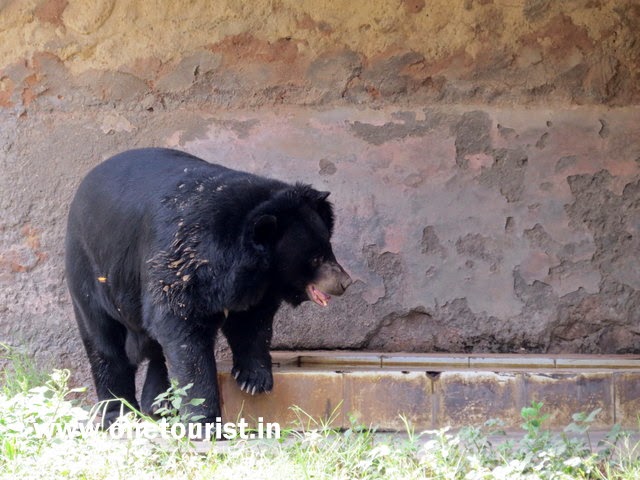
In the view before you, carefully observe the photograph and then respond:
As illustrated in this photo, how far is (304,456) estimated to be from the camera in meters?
3.79

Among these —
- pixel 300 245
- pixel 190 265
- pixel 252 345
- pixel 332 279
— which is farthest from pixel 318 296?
pixel 190 265

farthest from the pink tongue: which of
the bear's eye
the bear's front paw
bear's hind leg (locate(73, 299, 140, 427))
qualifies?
bear's hind leg (locate(73, 299, 140, 427))

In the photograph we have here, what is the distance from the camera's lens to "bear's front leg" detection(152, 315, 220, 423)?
4504 millimetres

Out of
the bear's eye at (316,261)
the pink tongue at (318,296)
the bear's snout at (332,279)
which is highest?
the bear's eye at (316,261)

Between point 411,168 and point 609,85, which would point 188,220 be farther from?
point 609,85

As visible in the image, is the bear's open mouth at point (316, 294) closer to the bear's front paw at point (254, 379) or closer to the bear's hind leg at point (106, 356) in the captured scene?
the bear's front paw at point (254, 379)

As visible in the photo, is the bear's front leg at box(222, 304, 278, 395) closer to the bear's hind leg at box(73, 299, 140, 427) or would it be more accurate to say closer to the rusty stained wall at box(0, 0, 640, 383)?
the bear's hind leg at box(73, 299, 140, 427)

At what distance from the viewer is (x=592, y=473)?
141 inches

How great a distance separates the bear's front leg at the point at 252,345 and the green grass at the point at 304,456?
2.15 feet

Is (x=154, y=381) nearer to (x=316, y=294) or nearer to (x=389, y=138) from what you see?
(x=316, y=294)

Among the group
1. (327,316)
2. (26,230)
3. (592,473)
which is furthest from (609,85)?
(26,230)

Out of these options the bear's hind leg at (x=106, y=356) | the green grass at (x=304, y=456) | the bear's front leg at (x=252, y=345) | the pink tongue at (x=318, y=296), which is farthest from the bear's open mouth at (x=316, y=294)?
the bear's hind leg at (x=106, y=356)

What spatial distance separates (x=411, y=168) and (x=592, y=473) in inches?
95.3

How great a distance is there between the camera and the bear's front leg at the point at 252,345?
4699 millimetres
